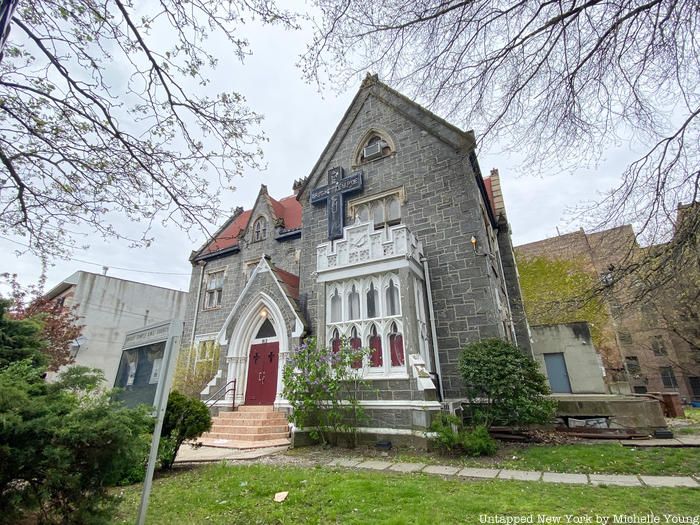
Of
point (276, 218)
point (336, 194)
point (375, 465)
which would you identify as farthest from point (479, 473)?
point (276, 218)

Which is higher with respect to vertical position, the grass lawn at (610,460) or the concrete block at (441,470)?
the grass lawn at (610,460)

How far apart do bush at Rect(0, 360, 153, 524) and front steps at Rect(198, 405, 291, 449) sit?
627 centimetres

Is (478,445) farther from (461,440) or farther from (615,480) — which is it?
(615,480)

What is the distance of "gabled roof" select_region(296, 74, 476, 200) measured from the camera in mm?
11148

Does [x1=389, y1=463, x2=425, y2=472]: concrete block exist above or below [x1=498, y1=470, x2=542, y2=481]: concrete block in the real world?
below

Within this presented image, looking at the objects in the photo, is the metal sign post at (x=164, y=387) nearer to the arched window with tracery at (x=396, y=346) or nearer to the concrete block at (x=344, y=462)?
the concrete block at (x=344, y=462)

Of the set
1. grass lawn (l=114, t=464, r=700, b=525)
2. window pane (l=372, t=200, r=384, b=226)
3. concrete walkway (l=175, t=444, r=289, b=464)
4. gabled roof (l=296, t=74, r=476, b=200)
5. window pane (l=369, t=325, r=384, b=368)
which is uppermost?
gabled roof (l=296, t=74, r=476, b=200)

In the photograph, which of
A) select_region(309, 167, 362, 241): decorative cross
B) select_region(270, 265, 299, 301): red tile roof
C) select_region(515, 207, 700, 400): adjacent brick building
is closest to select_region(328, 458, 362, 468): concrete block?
select_region(515, 207, 700, 400): adjacent brick building

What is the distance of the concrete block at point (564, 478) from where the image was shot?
16.5 ft

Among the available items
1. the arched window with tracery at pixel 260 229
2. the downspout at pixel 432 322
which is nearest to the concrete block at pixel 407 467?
the downspout at pixel 432 322

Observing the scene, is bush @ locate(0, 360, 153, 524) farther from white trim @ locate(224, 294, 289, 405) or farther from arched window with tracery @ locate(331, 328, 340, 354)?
white trim @ locate(224, 294, 289, 405)

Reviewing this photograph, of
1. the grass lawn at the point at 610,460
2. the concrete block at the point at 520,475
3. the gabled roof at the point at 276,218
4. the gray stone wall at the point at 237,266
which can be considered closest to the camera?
the concrete block at the point at 520,475

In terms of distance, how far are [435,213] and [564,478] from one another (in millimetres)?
7428

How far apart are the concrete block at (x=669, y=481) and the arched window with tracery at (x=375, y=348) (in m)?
5.21
